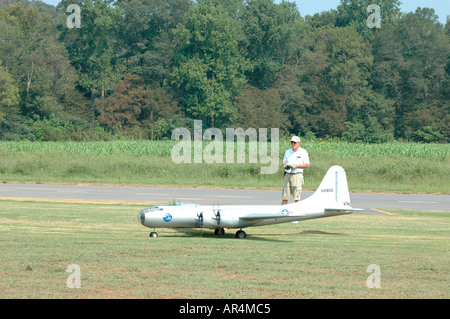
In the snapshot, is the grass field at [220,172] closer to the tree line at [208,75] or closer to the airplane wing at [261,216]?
the airplane wing at [261,216]

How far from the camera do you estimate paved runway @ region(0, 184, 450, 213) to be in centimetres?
2419

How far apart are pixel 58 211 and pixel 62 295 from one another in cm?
1087

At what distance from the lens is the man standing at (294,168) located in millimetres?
15148

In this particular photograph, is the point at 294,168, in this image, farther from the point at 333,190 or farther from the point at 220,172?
the point at 220,172

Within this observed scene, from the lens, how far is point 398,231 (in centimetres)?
1548

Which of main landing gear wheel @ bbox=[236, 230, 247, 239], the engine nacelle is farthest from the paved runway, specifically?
the engine nacelle

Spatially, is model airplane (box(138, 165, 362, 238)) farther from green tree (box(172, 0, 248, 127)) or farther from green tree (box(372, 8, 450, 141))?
green tree (box(372, 8, 450, 141))

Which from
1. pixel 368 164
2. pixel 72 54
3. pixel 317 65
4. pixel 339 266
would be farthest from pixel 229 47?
pixel 339 266

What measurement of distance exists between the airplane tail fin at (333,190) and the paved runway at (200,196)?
660 cm

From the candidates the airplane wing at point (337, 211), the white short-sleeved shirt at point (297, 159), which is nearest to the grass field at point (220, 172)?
the white short-sleeved shirt at point (297, 159)

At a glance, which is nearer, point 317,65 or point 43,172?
point 43,172

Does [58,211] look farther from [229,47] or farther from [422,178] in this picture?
[229,47]

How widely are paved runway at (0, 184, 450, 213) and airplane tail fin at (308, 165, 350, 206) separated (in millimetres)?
6604

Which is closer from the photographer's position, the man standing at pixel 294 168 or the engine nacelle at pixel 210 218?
the engine nacelle at pixel 210 218
